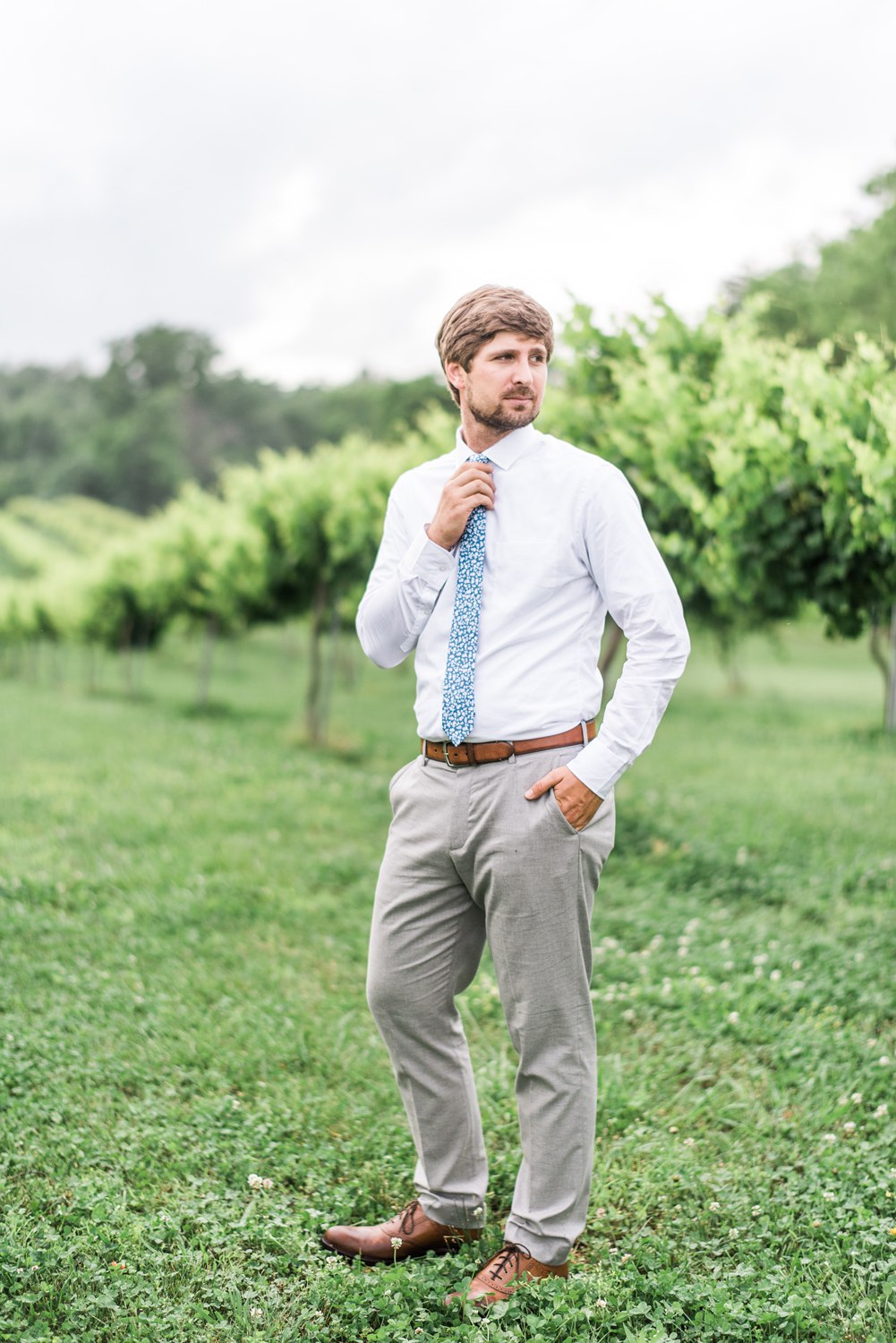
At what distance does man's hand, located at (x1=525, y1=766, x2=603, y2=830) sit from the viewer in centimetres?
244

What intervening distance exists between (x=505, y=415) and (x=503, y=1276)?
2.15 m

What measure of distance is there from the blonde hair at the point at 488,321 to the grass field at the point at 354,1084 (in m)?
2.36

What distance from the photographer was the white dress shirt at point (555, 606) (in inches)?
96.6

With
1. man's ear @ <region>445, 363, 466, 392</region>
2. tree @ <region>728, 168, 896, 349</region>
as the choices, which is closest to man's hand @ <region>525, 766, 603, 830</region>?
man's ear @ <region>445, 363, 466, 392</region>

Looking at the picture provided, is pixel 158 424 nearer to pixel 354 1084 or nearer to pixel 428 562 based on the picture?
pixel 354 1084

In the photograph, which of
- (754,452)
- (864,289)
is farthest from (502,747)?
(864,289)

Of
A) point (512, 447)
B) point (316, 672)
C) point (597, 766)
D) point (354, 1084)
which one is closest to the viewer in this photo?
point (597, 766)

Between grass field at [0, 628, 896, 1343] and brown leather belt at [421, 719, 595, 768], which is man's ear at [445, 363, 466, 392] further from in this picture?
grass field at [0, 628, 896, 1343]

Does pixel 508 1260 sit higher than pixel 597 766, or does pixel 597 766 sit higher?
pixel 597 766

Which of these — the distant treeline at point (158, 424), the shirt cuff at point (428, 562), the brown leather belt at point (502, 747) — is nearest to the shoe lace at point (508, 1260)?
the brown leather belt at point (502, 747)

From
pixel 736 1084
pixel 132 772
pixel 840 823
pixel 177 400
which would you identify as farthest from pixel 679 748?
pixel 177 400

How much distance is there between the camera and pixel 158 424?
6219 centimetres

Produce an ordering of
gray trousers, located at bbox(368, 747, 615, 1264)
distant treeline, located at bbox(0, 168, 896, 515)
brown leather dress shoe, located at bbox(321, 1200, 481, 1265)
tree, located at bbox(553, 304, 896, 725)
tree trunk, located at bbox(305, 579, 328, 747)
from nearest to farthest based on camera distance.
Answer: gray trousers, located at bbox(368, 747, 615, 1264) < brown leather dress shoe, located at bbox(321, 1200, 481, 1265) < tree, located at bbox(553, 304, 896, 725) < tree trunk, located at bbox(305, 579, 328, 747) < distant treeline, located at bbox(0, 168, 896, 515)

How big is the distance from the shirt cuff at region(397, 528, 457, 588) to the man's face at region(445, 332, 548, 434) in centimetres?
34
